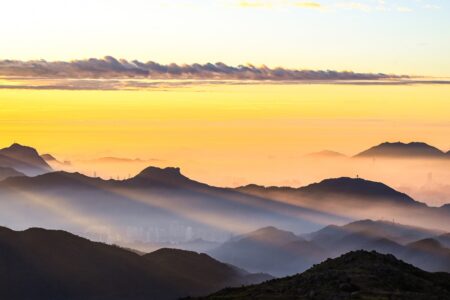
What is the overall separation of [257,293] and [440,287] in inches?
1750

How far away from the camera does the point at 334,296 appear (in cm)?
17188

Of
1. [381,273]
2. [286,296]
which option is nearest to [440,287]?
[381,273]

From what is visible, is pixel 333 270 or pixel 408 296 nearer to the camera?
pixel 408 296

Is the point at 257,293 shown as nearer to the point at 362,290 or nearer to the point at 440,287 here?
the point at 362,290

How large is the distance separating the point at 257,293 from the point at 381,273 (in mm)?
29986

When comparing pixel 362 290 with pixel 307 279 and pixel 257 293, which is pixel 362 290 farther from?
pixel 257 293

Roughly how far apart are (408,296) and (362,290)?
10273mm

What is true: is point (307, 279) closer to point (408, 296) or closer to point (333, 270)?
point (333, 270)

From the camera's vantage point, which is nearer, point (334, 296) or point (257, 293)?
point (334, 296)

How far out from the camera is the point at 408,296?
174 m

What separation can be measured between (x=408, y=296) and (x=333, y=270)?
27204 mm

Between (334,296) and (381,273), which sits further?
(381,273)

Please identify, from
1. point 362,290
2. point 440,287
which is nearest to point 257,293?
point 362,290

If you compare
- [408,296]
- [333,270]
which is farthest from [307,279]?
[408,296]
